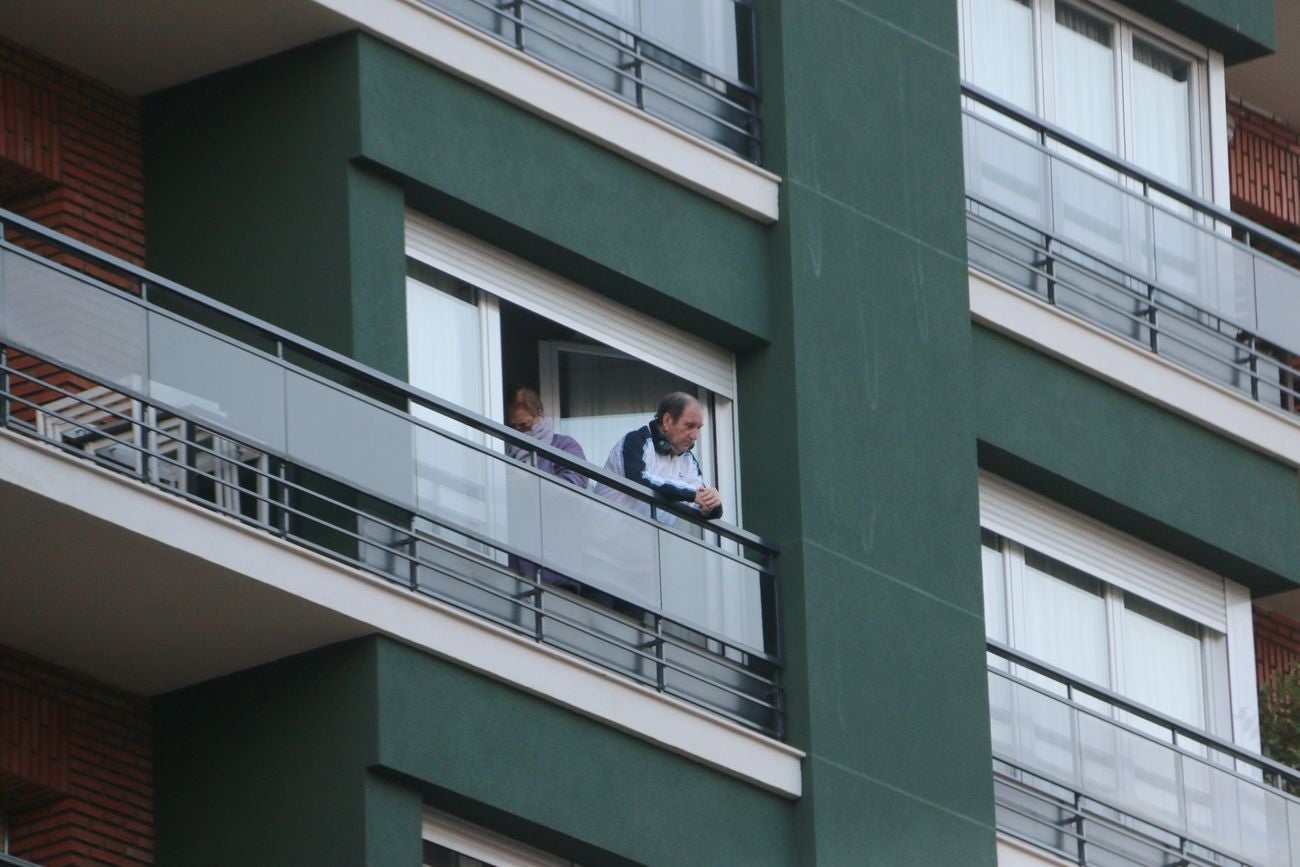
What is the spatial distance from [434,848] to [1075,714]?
4.91 m

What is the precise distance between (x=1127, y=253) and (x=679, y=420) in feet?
16.9

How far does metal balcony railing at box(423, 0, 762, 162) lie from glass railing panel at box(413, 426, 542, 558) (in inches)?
104

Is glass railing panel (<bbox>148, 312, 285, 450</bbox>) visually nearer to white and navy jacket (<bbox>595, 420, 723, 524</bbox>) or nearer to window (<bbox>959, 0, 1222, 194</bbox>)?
white and navy jacket (<bbox>595, 420, 723, 524</bbox>)

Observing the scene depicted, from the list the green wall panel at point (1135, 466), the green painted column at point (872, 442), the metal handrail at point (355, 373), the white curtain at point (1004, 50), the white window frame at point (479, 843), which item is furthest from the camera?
the white curtain at point (1004, 50)

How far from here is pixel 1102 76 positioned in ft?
88.7

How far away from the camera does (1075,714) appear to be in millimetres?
23703

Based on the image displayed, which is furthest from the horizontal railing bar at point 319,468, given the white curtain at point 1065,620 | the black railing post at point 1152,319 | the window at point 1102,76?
the window at point 1102,76

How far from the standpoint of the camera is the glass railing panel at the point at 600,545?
20.9 meters

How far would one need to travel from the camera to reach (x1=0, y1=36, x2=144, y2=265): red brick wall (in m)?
21.3

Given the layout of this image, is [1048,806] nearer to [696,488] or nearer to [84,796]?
[696,488]

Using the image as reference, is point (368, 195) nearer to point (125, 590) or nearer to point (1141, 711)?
point (125, 590)

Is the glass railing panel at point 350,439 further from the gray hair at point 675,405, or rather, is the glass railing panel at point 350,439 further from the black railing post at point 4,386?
the gray hair at point 675,405

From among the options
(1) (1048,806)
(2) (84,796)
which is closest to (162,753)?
(2) (84,796)

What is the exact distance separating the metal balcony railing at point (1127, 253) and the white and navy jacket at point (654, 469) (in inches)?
128
